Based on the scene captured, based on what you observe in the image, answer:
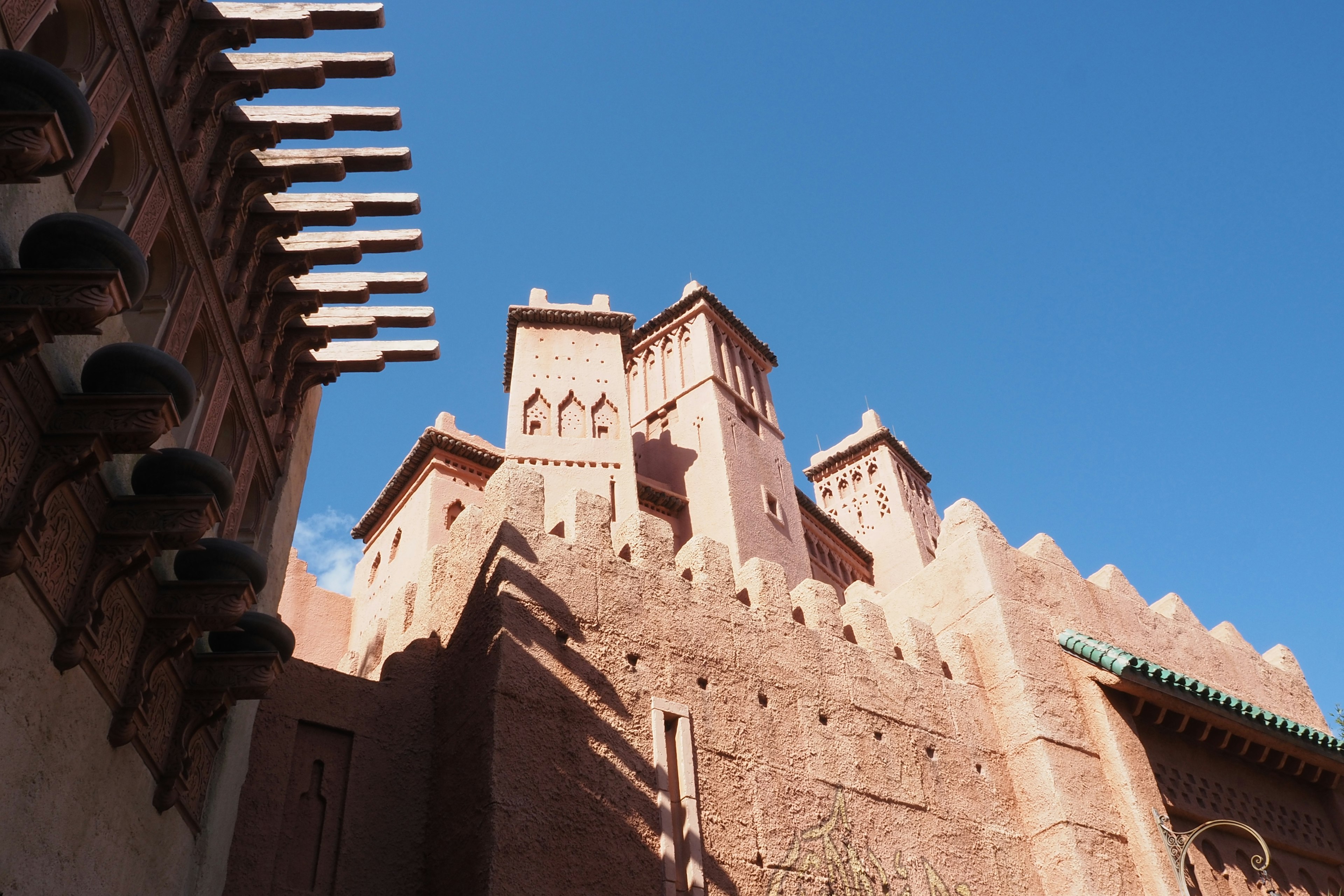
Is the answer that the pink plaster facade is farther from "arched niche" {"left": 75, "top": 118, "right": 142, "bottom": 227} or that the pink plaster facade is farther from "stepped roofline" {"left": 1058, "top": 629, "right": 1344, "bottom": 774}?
"arched niche" {"left": 75, "top": 118, "right": 142, "bottom": 227}

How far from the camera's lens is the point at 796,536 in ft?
59.9

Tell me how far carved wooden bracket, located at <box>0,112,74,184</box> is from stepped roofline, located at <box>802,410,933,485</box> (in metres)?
22.9

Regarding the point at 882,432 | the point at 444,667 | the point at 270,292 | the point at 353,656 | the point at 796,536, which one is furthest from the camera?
the point at 882,432

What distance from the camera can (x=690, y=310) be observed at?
797 inches

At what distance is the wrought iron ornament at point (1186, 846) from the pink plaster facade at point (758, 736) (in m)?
0.09

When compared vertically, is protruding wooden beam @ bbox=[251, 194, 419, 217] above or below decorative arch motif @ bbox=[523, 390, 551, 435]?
below

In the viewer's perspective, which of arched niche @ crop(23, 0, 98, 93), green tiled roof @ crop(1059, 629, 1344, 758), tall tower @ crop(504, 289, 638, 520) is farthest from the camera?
tall tower @ crop(504, 289, 638, 520)

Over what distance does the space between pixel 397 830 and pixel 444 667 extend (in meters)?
1.06

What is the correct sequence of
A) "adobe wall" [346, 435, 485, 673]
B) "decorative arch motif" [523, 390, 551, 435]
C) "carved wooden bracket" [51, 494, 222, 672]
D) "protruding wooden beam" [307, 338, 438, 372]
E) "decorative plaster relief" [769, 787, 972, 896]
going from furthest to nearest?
"decorative arch motif" [523, 390, 551, 435] → "adobe wall" [346, 435, 485, 673] → "protruding wooden beam" [307, 338, 438, 372] → "decorative plaster relief" [769, 787, 972, 896] → "carved wooden bracket" [51, 494, 222, 672]

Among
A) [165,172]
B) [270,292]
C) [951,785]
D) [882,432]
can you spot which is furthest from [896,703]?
[882,432]

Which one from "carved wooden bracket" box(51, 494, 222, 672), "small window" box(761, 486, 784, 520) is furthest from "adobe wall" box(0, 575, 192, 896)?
"small window" box(761, 486, 784, 520)

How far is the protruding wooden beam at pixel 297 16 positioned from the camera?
5477 mm

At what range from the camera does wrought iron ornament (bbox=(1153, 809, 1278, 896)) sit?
26.2 feet

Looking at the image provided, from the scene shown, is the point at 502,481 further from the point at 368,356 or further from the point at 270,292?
the point at 270,292
